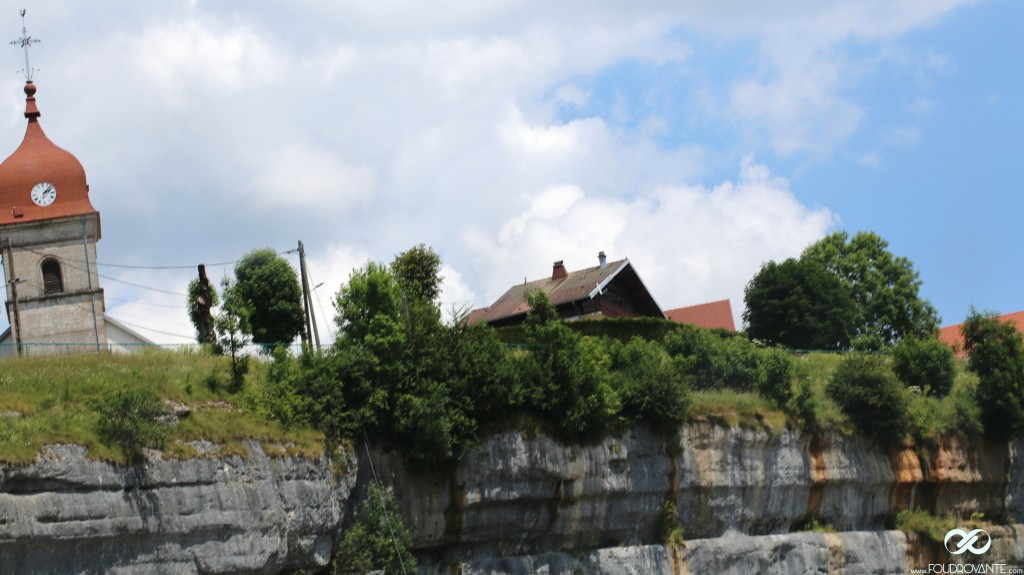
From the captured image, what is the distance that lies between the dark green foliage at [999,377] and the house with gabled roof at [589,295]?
13996 millimetres

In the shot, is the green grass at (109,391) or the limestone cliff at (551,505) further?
the green grass at (109,391)

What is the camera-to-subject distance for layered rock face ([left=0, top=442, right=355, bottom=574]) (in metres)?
28.1

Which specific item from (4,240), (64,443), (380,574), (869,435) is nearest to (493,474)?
(380,574)

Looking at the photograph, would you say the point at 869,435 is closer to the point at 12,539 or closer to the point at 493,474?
the point at 493,474

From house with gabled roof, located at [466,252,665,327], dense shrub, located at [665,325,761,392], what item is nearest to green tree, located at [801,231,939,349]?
house with gabled roof, located at [466,252,665,327]

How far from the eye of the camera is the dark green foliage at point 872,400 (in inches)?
1842

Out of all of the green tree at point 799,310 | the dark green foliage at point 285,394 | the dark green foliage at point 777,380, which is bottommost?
the dark green foliage at point 777,380

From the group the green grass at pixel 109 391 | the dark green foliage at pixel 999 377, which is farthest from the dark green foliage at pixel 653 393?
the dark green foliage at pixel 999 377

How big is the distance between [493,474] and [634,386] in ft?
18.4

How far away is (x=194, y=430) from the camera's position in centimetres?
3173

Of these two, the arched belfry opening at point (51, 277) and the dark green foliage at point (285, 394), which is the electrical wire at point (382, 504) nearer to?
the dark green foliage at point (285, 394)

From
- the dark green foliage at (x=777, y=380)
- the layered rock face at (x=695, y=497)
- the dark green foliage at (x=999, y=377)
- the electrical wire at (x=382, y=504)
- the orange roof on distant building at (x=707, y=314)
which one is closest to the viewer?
the electrical wire at (x=382, y=504)

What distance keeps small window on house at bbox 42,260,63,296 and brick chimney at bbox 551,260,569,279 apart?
2239 centimetres

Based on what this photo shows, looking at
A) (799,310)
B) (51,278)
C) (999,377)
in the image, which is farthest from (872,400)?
(51,278)
